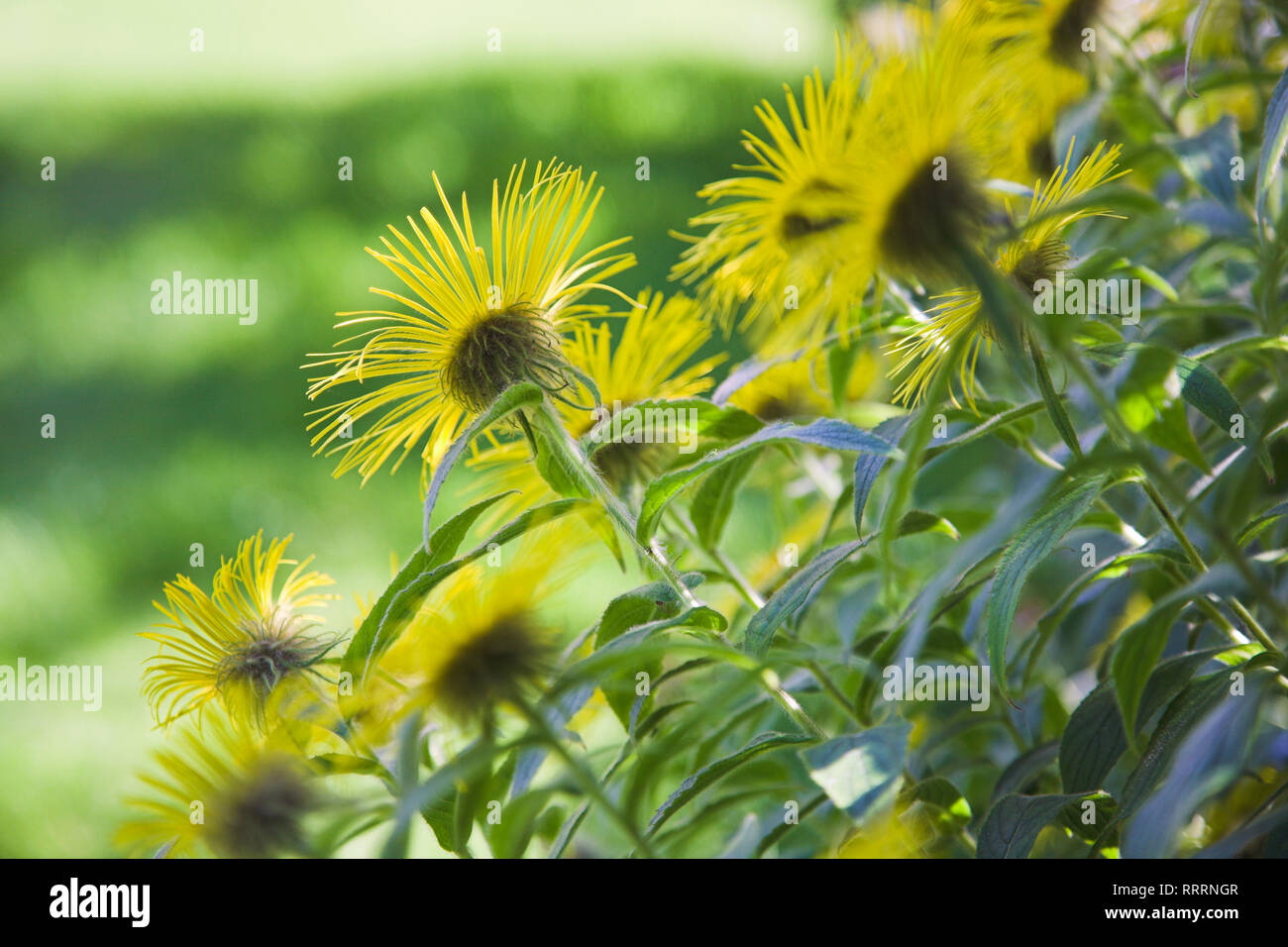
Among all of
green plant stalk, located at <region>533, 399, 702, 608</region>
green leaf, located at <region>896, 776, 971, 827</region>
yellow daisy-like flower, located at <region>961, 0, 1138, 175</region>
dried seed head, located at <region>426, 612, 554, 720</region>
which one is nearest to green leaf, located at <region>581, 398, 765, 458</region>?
green plant stalk, located at <region>533, 399, 702, 608</region>

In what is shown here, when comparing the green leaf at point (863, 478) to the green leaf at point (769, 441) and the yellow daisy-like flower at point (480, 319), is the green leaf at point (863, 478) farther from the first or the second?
the yellow daisy-like flower at point (480, 319)

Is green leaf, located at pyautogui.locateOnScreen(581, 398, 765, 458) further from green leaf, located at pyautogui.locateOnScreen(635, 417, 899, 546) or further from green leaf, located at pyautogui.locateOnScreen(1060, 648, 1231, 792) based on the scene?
green leaf, located at pyautogui.locateOnScreen(1060, 648, 1231, 792)

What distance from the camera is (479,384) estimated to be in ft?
1.97

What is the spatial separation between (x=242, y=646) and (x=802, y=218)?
0.41 meters

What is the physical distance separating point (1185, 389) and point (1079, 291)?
3.6 inches

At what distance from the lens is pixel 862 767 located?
457mm

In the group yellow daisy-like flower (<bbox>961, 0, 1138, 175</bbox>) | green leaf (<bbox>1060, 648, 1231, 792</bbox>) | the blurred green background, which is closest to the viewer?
green leaf (<bbox>1060, 648, 1231, 792</bbox>)

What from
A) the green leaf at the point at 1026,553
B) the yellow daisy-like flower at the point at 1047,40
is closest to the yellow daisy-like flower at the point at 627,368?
the green leaf at the point at 1026,553

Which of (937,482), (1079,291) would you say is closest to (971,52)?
(1079,291)

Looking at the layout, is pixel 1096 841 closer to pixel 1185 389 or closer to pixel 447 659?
pixel 1185 389

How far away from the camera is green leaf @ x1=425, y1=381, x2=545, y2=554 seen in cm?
51

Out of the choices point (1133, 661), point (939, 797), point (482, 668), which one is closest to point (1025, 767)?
point (939, 797)

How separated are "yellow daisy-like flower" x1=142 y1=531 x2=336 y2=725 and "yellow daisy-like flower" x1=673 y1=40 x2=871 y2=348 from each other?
330 millimetres

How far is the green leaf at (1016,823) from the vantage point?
0.59 m
